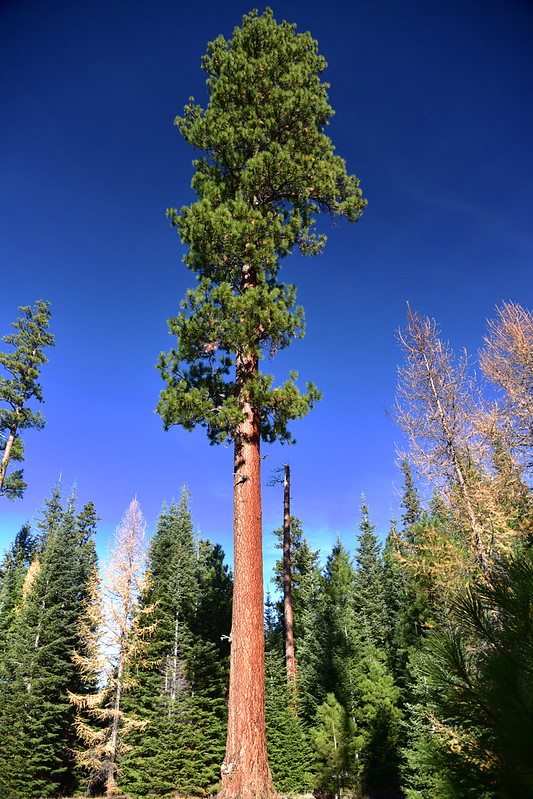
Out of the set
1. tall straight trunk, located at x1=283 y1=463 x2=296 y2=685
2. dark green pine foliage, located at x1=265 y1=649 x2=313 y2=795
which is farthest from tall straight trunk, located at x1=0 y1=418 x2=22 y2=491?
dark green pine foliage, located at x1=265 y1=649 x2=313 y2=795

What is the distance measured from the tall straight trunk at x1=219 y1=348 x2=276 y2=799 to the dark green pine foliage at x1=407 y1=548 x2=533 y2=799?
3.93 metres

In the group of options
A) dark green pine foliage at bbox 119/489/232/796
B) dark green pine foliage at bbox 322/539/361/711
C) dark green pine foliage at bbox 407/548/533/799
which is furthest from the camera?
dark green pine foliage at bbox 322/539/361/711

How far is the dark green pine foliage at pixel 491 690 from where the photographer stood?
1.41m

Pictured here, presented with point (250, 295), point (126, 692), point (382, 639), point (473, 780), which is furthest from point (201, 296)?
point (382, 639)

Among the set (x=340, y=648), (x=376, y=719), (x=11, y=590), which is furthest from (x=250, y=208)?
(x=11, y=590)

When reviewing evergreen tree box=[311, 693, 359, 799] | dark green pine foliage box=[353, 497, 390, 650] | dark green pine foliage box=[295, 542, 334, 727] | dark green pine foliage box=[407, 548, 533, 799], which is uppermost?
dark green pine foliage box=[353, 497, 390, 650]

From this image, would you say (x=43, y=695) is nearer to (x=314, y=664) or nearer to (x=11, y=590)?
(x=314, y=664)

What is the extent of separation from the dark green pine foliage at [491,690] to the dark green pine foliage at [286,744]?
52.8 feet

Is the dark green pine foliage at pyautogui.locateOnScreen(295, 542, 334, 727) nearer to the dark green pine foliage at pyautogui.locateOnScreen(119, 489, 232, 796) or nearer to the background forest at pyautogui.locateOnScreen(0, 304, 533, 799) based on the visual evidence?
the background forest at pyautogui.locateOnScreen(0, 304, 533, 799)

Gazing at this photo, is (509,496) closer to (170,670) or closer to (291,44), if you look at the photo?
(291,44)

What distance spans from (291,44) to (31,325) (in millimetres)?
18662

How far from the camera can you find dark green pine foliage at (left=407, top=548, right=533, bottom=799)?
141 centimetres

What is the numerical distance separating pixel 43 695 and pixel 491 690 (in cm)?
2022

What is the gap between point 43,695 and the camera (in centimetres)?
1586
